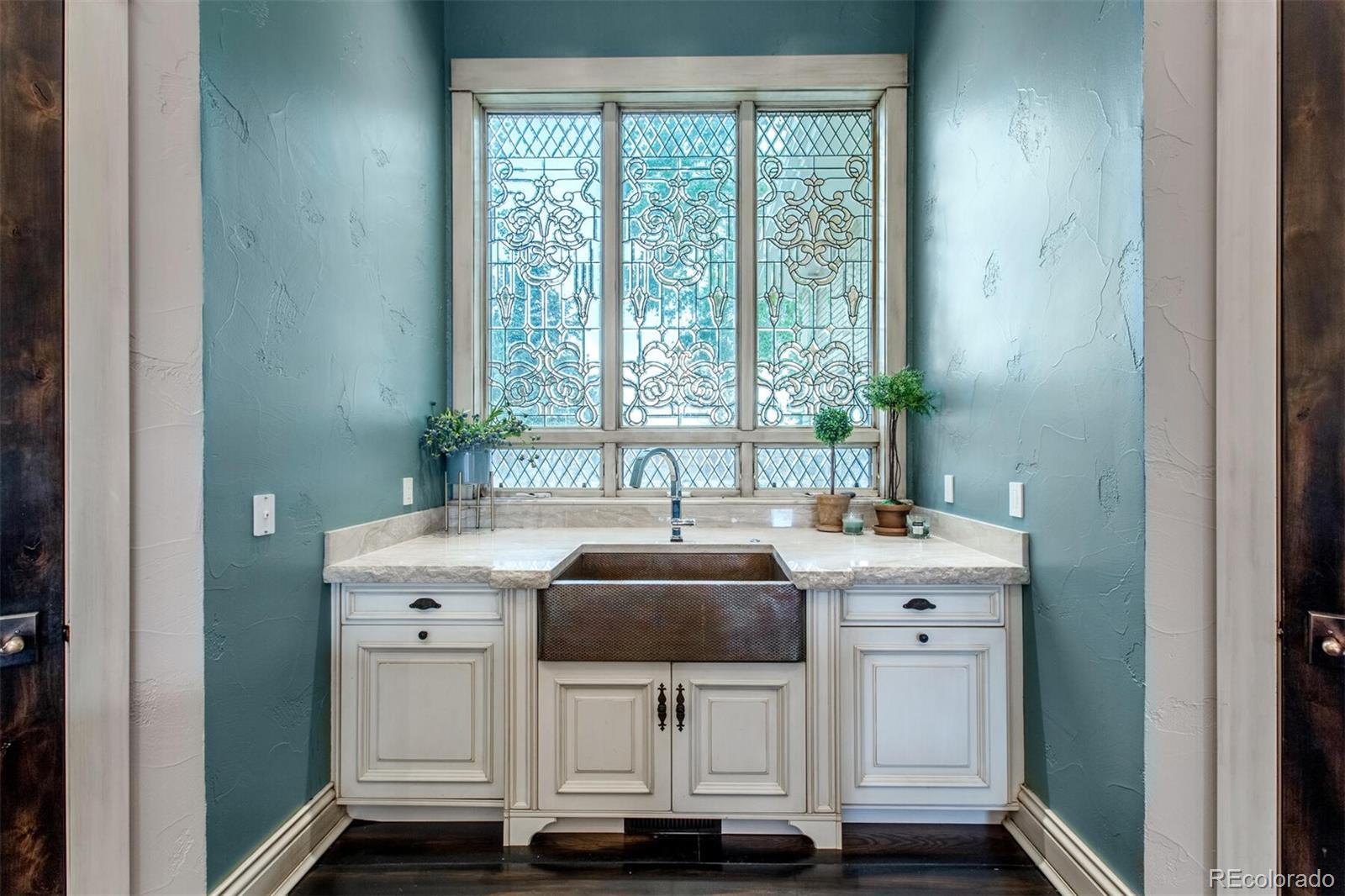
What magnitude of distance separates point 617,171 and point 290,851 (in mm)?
2702

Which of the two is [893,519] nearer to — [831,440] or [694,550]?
[831,440]

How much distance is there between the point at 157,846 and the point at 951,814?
205 centimetres

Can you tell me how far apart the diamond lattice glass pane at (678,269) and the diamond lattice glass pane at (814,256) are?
0.16 metres

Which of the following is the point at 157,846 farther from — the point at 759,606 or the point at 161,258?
the point at 759,606

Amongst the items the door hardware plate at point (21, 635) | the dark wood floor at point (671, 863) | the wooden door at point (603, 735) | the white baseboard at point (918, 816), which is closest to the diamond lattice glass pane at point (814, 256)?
the wooden door at point (603, 735)

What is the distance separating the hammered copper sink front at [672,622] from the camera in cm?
181

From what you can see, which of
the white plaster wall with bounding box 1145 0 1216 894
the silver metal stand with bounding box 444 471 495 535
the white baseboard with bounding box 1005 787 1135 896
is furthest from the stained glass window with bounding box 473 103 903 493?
the white plaster wall with bounding box 1145 0 1216 894

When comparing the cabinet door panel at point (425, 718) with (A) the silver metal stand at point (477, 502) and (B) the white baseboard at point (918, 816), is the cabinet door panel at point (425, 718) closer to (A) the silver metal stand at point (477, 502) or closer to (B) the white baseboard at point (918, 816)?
(A) the silver metal stand at point (477, 502)

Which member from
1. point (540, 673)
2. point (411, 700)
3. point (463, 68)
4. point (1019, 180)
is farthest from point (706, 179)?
point (411, 700)

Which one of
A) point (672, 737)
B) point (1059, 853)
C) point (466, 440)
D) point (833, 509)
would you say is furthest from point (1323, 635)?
point (466, 440)

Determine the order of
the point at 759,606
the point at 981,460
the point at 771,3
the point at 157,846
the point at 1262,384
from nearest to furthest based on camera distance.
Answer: the point at 1262,384 < the point at 157,846 < the point at 759,606 < the point at 981,460 < the point at 771,3

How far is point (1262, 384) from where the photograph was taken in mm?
1175

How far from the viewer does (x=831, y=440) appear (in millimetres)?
2574

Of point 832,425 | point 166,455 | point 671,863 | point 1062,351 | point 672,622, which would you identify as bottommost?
point 671,863
